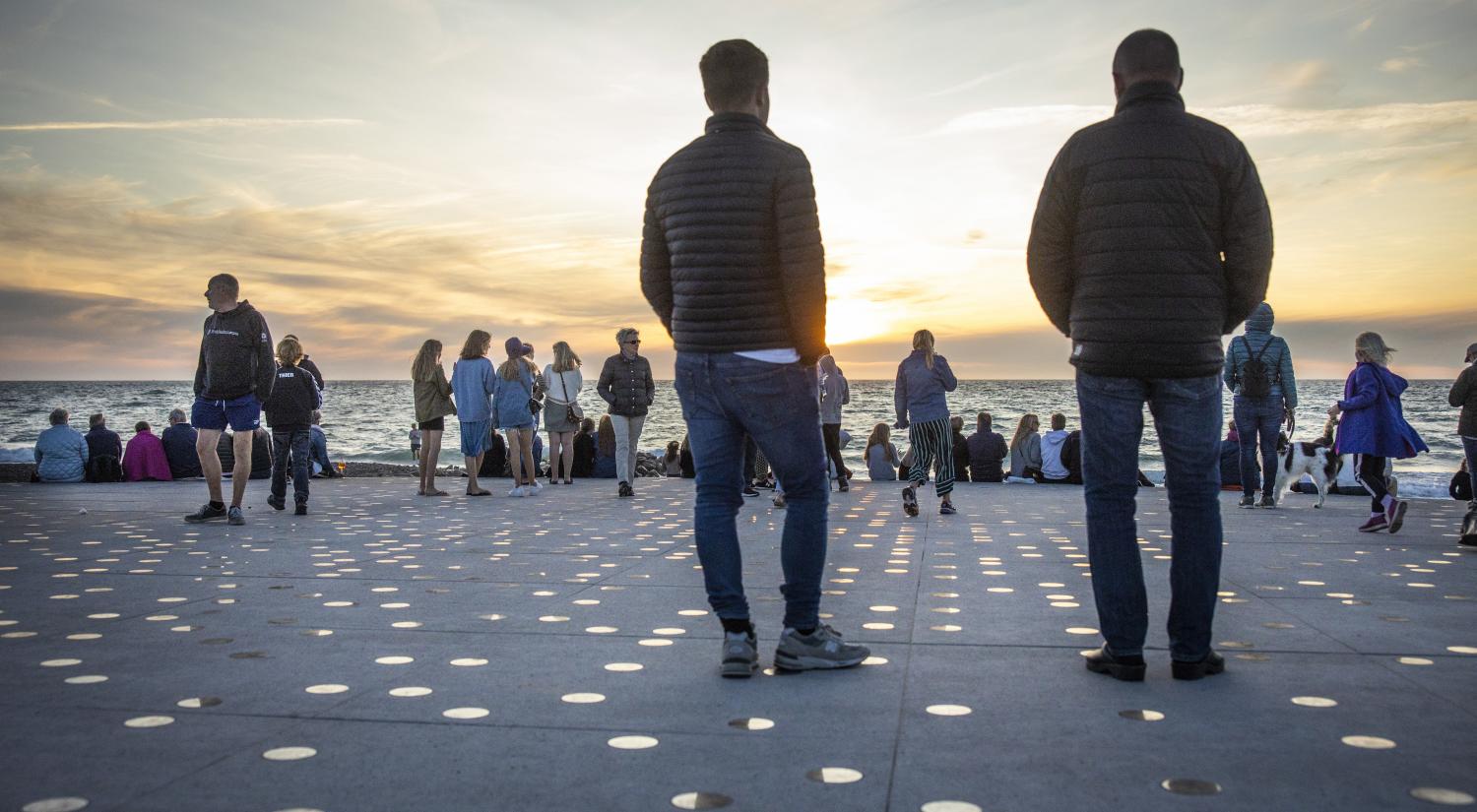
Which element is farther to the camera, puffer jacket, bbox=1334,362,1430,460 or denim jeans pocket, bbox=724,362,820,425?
puffer jacket, bbox=1334,362,1430,460

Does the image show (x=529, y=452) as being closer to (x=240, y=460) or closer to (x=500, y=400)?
(x=500, y=400)

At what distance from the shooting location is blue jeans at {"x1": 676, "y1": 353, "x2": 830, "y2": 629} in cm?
354

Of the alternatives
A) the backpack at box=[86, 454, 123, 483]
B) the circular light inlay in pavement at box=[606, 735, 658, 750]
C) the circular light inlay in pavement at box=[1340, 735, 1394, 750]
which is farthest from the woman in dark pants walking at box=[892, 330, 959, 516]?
the backpack at box=[86, 454, 123, 483]

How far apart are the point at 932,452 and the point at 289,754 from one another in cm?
789

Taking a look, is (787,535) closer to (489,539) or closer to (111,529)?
(489,539)

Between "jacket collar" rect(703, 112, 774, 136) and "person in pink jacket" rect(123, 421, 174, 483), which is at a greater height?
"jacket collar" rect(703, 112, 774, 136)

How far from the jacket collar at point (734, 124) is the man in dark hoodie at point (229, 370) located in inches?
243

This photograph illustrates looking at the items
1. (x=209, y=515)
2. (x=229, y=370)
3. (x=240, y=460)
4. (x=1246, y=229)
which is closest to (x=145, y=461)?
(x=209, y=515)

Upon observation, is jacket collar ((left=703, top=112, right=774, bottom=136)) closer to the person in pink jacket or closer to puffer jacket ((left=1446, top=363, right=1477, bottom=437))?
puffer jacket ((left=1446, top=363, right=1477, bottom=437))

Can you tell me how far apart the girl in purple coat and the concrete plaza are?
1.48 m

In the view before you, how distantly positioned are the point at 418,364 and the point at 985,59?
8800 mm

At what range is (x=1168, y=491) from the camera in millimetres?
3486

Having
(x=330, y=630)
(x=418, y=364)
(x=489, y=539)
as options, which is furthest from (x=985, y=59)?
(x=330, y=630)

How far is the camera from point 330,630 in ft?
14.0
